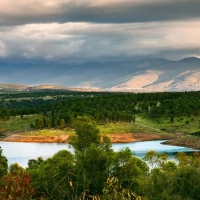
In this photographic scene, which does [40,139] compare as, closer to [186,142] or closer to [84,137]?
[186,142]

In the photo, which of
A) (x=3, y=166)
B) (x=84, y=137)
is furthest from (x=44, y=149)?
(x=3, y=166)

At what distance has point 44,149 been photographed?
6132 inches

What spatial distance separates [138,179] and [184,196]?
509cm

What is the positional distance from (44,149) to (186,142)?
54.7 metres

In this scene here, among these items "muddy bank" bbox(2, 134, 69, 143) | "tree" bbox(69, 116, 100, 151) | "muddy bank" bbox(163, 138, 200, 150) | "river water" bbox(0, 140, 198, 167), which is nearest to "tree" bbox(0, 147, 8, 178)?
"tree" bbox(69, 116, 100, 151)

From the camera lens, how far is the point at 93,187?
44469 millimetres

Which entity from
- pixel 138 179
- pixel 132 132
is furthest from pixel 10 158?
pixel 138 179

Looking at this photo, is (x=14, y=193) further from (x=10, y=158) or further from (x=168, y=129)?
(x=168, y=129)

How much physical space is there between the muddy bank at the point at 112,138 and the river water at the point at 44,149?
20.5 feet

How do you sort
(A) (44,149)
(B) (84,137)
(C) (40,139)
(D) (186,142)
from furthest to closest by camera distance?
(C) (40,139) < (D) (186,142) < (A) (44,149) < (B) (84,137)

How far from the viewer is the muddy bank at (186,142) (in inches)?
6531

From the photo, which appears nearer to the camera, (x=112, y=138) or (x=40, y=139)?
(x=40, y=139)

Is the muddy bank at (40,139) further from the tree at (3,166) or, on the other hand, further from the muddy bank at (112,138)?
the tree at (3,166)

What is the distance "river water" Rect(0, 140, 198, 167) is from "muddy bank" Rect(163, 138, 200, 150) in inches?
168
